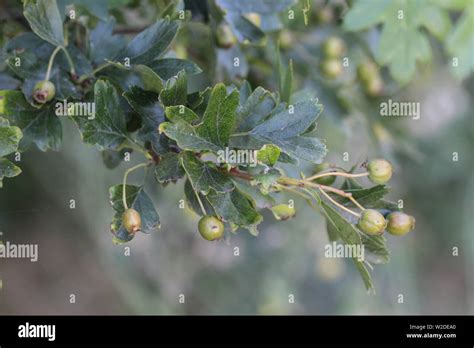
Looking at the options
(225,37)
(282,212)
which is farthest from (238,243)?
(282,212)

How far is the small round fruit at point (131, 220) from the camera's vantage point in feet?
2.86

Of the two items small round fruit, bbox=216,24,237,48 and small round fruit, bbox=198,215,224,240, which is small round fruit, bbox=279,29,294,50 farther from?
small round fruit, bbox=198,215,224,240

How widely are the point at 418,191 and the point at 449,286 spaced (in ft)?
2.43

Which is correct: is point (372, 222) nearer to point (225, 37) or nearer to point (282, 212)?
point (282, 212)

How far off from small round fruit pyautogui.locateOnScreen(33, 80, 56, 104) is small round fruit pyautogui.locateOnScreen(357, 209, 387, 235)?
1.53ft

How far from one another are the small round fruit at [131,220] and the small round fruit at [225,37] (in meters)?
0.43

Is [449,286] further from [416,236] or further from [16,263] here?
[16,263]

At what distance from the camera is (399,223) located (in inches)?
36.2

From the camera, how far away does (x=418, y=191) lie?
9.95ft

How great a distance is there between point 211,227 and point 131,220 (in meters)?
0.11

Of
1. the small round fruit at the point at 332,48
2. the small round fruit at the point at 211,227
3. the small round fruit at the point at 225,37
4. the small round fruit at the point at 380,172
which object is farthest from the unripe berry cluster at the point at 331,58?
the small round fruit at the point at 211,227

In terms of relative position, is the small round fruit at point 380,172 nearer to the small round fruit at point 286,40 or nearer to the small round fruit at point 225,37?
the small round fruit at point 225,37

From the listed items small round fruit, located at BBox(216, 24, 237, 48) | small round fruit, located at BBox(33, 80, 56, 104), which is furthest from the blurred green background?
small round fruit, located at BBox(33, 80, 56, 104)
